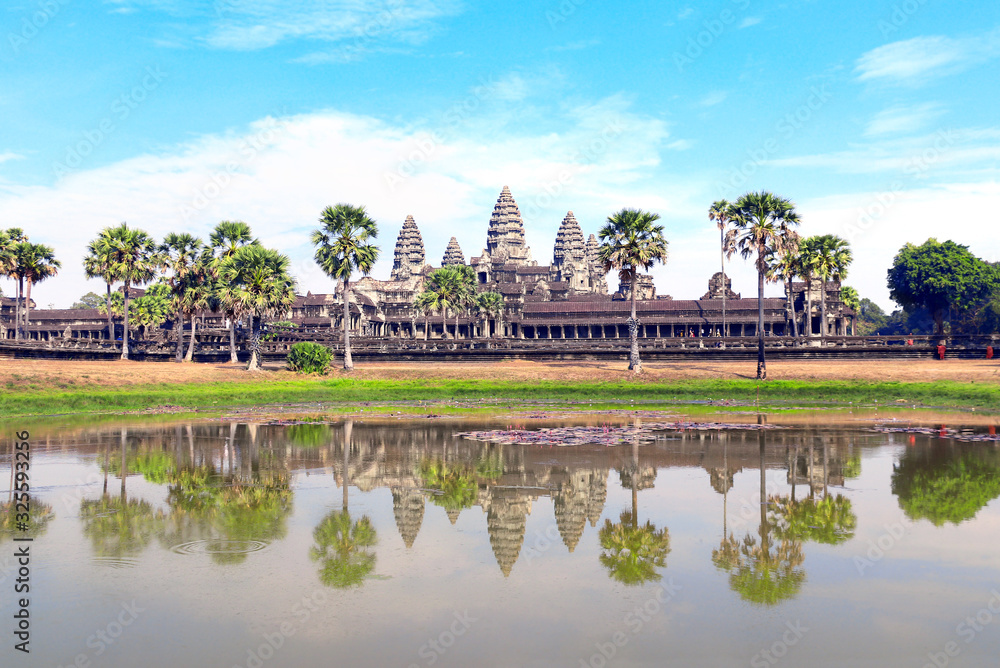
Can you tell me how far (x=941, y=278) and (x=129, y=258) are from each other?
10037 centimetres

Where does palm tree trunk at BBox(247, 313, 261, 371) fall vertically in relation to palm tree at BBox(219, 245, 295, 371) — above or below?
below

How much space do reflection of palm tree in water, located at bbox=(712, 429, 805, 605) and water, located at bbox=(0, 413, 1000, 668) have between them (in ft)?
0.19

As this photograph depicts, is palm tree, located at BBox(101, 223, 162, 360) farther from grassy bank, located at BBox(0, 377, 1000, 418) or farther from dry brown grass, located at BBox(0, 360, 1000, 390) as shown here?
grassy bank, located at BBox(0, 377, 1000, 418)

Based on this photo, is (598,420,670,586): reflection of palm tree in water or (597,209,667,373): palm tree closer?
(598,420,670,586): reflection of palm tree in water

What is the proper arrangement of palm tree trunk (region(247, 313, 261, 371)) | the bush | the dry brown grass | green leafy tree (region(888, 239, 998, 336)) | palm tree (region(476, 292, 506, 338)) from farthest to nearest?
1. palm tree (region(476, 292, 506, 338))
2. green leafy tree (region(888, 239, 998, 336))
3. palm tree trunk (region(247, 313, 261, 371))
4. the bush
5. the dry brown grass

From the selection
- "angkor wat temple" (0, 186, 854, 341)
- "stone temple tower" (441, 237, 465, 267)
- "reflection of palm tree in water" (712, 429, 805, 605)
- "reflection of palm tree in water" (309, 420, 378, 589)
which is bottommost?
"reflection of palm tree in water" (309, 420, 378, 589)

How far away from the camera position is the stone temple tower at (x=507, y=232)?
183m

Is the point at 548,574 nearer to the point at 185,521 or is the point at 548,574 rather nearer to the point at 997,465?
the point at 185,521

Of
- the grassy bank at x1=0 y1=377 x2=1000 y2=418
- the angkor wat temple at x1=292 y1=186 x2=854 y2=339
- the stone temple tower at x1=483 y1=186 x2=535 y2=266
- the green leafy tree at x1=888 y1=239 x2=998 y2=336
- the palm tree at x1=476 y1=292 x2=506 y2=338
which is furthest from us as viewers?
the stone temple tower at x1=483 y1=186 x2=535 y2=266

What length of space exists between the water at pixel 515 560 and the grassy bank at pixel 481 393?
66.7 feet

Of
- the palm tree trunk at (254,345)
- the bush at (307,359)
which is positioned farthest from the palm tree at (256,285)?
the bush at (307,359)

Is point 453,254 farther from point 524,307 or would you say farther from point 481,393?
point 481,393

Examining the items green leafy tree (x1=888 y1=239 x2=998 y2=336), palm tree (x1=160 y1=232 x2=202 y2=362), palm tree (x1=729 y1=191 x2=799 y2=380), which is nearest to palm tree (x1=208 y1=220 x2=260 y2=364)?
palm tree (x1=160 y1=232 x2=202 y2=362)

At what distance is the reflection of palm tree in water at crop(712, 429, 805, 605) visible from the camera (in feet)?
39.5
